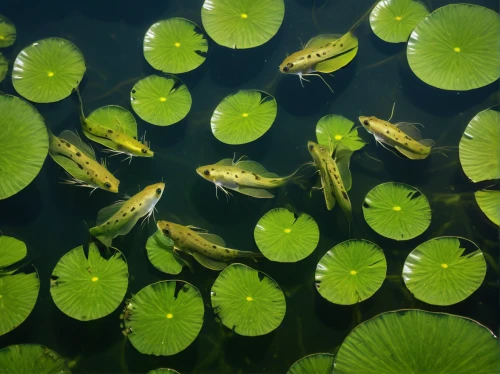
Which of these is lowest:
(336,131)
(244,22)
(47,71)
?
(336,131)

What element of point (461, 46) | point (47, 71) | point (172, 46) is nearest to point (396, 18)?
point (461, 46)

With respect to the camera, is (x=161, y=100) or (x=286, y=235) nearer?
(x=286, y=235)

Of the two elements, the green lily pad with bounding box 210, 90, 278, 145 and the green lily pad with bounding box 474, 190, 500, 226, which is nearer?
the green lily pad with bounding box 474, 190, 500, 226

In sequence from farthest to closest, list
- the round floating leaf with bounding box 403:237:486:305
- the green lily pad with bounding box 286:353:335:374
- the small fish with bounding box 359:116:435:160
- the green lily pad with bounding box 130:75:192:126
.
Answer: the green lily pad with bounding box 130:75:192:126, the small fish with bounding box 359:116:435:160, the round floating leaf with bounding box 403:237:486:305, the green lily pad with bounding box 286:353:335:374

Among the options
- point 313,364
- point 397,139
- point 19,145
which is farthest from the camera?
point 397,139

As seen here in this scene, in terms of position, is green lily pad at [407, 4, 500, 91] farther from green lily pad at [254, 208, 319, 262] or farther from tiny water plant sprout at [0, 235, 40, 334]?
tiny water plant sprout at [0, 235, 40, 334]

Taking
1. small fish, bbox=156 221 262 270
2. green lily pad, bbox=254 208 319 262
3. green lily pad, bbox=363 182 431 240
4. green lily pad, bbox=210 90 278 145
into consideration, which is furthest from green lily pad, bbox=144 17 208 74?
green lily pad, bbox=363 182 431 240

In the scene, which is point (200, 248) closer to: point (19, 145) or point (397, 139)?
point (19, 145)
